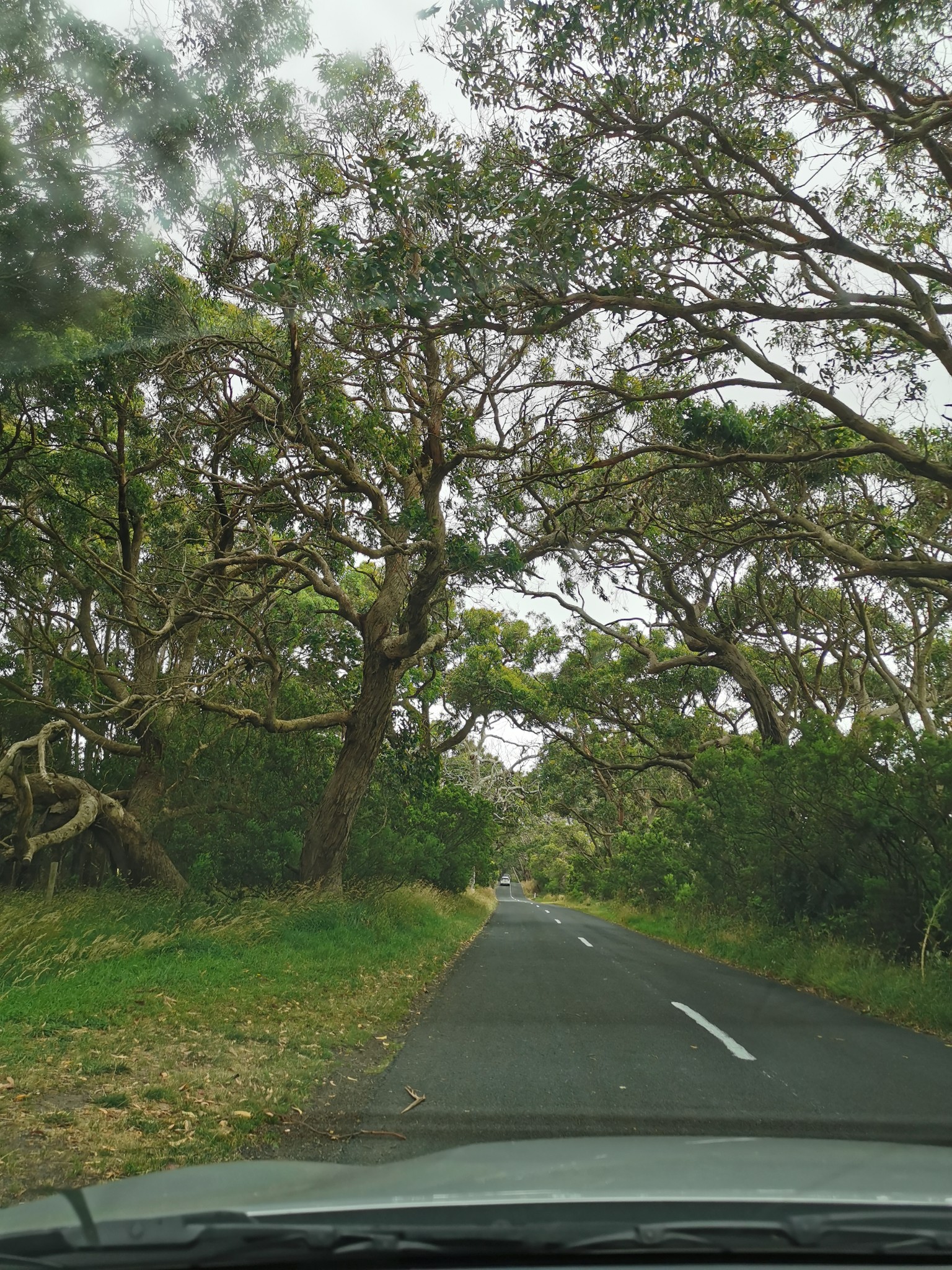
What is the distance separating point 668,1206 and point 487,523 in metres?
10.9

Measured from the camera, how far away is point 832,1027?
29.5 feet

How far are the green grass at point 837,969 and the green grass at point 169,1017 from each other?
5.08m

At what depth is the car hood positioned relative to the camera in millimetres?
2447

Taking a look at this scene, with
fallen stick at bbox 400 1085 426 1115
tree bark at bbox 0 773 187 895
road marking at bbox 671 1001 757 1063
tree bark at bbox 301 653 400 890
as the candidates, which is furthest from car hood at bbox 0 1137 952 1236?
tree bark at bbox 301 653 400 890

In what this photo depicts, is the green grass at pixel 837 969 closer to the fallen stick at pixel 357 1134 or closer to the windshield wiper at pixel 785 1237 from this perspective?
the fallen stick at pixel 357 1134

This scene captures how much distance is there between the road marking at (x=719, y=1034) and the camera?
24.1 feet

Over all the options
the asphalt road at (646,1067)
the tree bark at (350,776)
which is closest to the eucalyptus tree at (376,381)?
the tree bark at (350,776)

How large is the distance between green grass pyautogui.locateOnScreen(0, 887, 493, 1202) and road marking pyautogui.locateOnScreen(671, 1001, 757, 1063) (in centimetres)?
283

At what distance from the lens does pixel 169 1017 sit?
7664 millimetres

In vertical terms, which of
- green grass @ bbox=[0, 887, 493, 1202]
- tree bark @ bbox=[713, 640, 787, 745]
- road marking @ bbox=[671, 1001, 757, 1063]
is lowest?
green grass @ bbox=[0, 887, 493, 1202]

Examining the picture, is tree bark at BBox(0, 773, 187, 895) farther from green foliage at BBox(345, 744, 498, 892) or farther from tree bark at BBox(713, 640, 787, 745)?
tree bark at BBox(713, 640, 787, 745)

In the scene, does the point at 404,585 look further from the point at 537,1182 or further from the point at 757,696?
the point at 537,1182

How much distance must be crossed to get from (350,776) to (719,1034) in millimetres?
8248

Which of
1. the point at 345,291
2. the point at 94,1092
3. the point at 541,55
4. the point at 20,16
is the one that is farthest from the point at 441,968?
the point at 20,16
